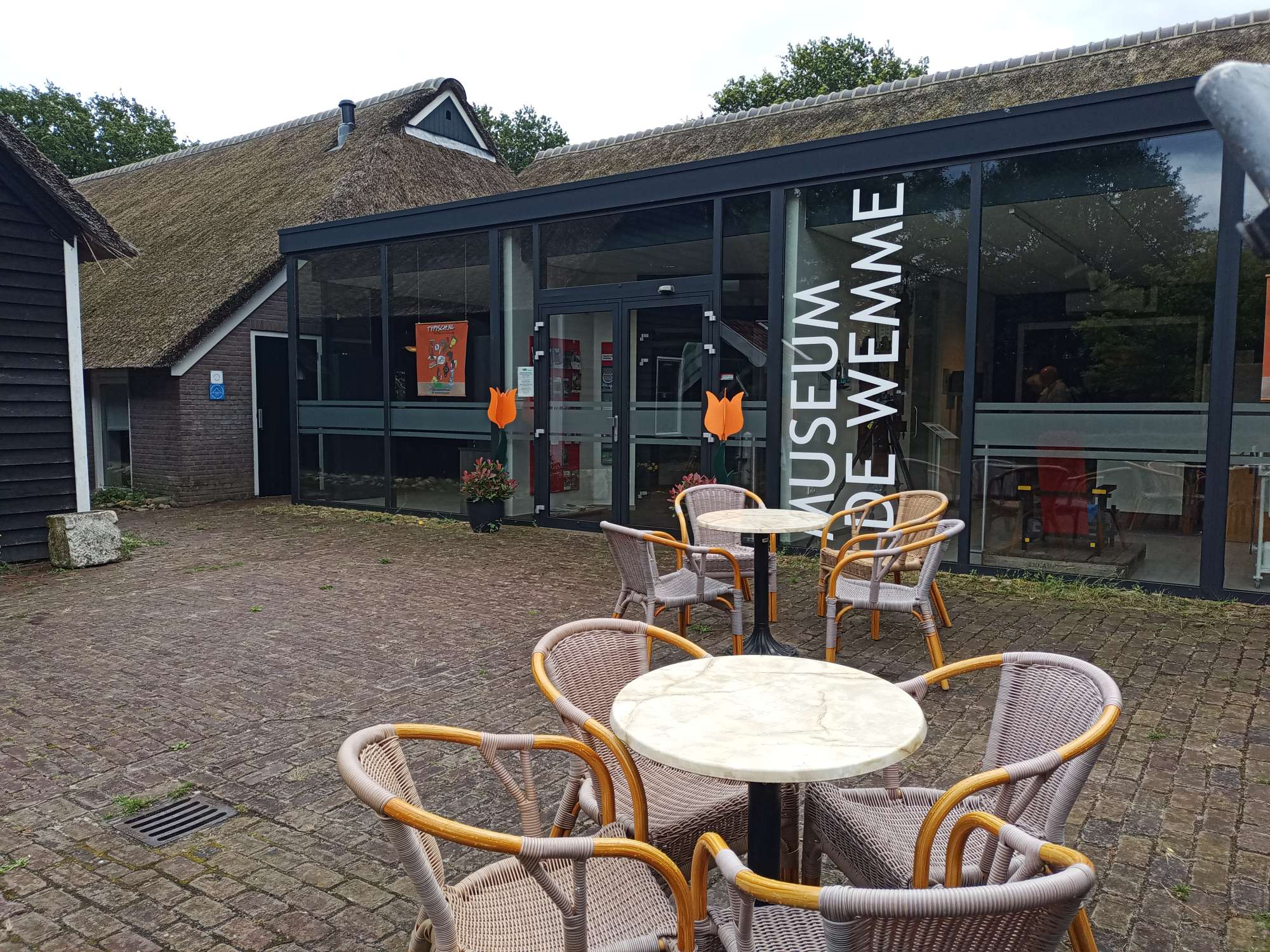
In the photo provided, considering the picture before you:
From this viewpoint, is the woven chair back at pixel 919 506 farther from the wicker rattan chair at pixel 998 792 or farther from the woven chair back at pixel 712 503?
the wicker rattan chair at pixel 998 792

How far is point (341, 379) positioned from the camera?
11.0 m

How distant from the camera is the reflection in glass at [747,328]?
8.05 metres

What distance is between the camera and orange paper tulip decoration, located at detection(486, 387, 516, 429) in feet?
31.0

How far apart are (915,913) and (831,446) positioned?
6706mm

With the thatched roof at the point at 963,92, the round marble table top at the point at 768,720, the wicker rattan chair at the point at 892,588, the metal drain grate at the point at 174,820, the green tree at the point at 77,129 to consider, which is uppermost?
the green tree at the point at 77,129

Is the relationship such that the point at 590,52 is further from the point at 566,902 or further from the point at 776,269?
the point at 566,902

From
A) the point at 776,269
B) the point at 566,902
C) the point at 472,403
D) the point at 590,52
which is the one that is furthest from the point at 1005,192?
the point at 590,52

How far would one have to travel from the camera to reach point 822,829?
7.16 feet

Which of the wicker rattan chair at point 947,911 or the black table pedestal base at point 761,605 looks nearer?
the wicker rattan chair at point 947,911

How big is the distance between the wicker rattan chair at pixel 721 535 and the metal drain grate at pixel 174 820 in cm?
287

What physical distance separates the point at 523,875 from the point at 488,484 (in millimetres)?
7573

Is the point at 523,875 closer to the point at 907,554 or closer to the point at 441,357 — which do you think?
the point at 907,554

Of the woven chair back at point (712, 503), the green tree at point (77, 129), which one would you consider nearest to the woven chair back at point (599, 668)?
the woven chair back at point (712, 503)

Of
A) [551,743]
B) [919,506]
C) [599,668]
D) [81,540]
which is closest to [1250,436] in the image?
[919,506]
